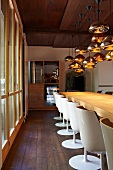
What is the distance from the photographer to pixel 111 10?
5113 millimetres

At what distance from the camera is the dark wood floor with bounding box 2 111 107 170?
293 centimetres

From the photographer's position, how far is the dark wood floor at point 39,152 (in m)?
2.93

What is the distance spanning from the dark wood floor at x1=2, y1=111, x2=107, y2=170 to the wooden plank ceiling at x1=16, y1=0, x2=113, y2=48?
3.12 metres

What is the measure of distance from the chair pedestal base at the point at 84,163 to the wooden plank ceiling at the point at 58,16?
3301 mm

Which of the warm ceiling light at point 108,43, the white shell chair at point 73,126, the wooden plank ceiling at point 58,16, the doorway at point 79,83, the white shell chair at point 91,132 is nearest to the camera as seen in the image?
the white shell chair at point 91,132

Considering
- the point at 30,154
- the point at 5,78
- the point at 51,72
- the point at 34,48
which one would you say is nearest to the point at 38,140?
the point at 30,154

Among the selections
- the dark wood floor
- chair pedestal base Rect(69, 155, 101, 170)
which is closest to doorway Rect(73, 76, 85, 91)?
the dark wood floor

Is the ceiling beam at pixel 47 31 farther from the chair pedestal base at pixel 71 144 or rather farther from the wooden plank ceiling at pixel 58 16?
the chair pedestal base at pixel 71 144

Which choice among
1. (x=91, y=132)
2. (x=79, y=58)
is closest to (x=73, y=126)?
(x=91, y=132)

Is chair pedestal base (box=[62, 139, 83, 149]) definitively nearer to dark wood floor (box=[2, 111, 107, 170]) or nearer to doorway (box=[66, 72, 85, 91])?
dark wood floor (box=[2, 111, 107, 170])

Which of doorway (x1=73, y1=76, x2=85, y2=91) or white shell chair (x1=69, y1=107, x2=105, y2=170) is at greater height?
doorway (x1=73, y1=76, x2=85, y2=91)

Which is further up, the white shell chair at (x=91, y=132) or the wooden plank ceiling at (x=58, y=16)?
the wooden plank ceiling at (x=58, y=16)

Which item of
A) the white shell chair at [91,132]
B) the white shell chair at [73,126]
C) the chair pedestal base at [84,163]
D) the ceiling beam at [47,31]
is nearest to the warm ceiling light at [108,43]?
the white shell chair at [73,126]

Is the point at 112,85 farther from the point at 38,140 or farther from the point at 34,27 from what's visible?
the point at 38,140
